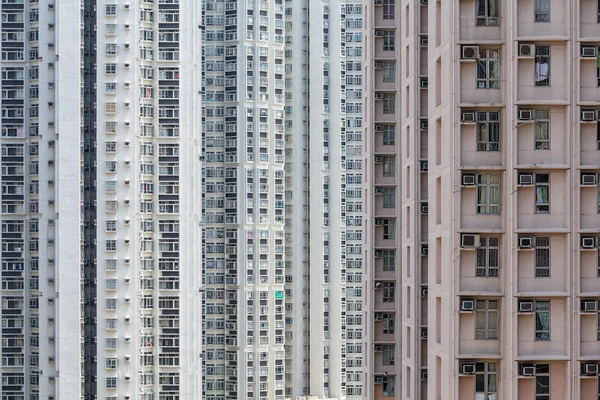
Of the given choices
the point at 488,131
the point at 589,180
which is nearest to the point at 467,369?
the point at 589,180

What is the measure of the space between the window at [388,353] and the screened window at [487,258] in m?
15.0

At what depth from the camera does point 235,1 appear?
222 feet

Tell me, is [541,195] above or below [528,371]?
above

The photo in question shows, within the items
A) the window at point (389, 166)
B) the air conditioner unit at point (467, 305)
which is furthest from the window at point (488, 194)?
the window at point (389, 166)

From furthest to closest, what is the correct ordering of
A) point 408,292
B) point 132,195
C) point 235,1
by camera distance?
point 235,1 < point 132,195 < point 408,292

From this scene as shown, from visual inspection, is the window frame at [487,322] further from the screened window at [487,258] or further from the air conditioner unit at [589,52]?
the air conditioner unit at [589,52]

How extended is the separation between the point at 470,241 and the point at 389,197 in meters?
15.3

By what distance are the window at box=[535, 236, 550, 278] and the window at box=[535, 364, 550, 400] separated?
1.88 meters

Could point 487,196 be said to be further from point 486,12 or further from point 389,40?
point 389,40

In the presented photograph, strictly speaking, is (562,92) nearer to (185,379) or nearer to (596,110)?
(596,110)

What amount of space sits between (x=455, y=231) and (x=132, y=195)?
34.0 metres

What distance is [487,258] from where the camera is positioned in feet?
72.3

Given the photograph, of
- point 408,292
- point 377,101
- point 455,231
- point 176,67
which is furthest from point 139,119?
point 455,231

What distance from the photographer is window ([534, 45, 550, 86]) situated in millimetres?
22078
